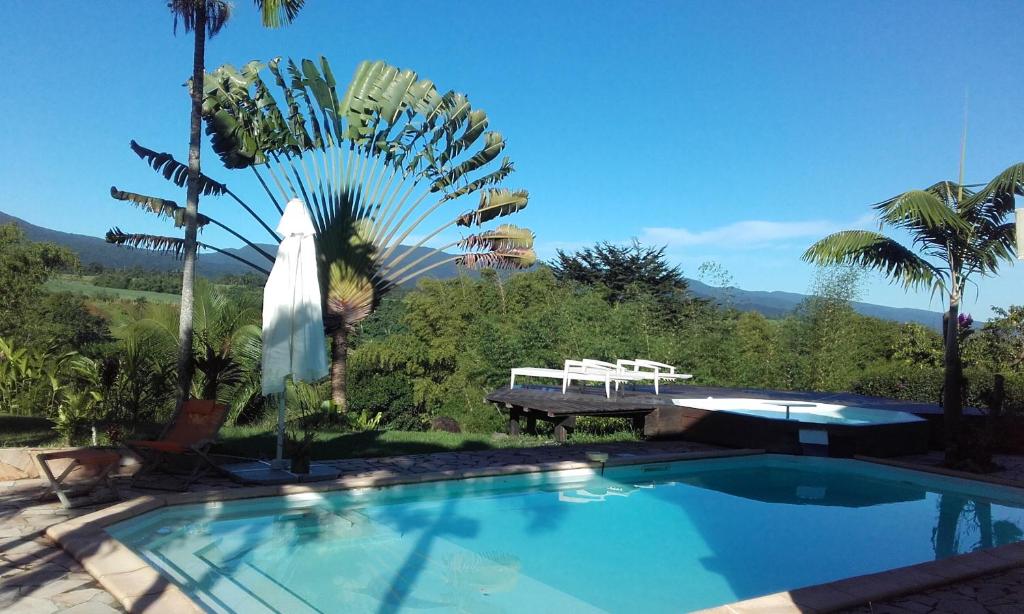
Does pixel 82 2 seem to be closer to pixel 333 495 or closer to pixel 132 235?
pixel 132 235

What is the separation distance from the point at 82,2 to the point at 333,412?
9964 mm

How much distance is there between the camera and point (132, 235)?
11352 millimetres

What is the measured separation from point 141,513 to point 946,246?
971 centimetres

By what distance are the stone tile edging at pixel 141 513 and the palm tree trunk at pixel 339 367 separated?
600cm

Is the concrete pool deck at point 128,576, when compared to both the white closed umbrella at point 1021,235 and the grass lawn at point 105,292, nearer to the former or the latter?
the white closed umbrella at point 1021,235

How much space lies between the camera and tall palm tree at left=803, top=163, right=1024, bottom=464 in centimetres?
902

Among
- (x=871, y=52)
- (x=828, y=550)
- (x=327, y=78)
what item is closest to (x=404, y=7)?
(x=327, y=78)

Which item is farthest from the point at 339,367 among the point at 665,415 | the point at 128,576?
the point at 128,576

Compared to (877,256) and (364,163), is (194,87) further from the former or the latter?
(877,256)

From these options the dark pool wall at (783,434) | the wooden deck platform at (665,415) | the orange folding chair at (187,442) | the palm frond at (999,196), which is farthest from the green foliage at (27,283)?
the palm frond at (999,196)

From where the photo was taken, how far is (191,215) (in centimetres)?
915

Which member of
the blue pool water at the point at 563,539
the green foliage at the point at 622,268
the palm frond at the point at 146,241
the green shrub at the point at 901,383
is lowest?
the blue pool water at the point at 563,539

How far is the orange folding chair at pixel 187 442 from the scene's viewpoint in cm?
644

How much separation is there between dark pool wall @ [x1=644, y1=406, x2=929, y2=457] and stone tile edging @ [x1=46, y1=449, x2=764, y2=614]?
8.81 ft
